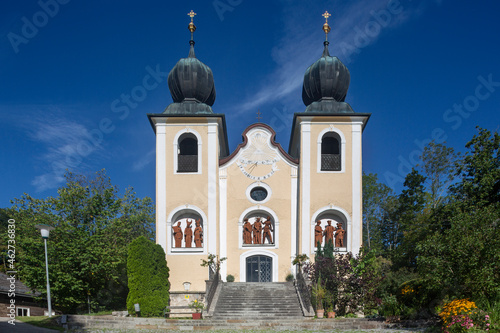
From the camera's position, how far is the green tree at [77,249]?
22.7m

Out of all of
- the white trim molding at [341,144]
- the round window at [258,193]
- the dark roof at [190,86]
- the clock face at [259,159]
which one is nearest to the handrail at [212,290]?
the round window at [258,193]

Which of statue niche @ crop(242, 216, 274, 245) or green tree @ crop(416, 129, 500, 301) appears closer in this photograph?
green tree @ crop(416, 129, 500, 301)

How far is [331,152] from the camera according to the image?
26609mm

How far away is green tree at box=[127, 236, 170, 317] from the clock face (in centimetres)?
620

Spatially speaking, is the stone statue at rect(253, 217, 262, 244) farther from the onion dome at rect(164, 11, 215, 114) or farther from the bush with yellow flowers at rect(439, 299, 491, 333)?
the bush with yellow flowers at rect(439, 299, 491, 333)

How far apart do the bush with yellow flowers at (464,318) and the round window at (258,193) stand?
512 inches

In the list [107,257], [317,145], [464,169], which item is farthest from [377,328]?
[107,257]

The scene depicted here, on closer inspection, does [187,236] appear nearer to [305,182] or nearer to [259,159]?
[259,159]

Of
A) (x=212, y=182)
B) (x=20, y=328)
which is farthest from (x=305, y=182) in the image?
(x=20, y=328)

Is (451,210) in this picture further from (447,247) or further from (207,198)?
(207,198)

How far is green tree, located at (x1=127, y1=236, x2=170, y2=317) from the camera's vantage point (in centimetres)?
2091

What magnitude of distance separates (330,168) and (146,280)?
33.2ft

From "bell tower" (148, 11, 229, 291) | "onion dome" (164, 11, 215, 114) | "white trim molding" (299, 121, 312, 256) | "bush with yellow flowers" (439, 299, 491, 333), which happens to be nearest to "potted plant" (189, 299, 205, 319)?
"bell tower" (148, 11, 229, 291)

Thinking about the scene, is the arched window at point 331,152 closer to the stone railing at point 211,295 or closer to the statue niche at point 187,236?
the statue niche at point 187,236
